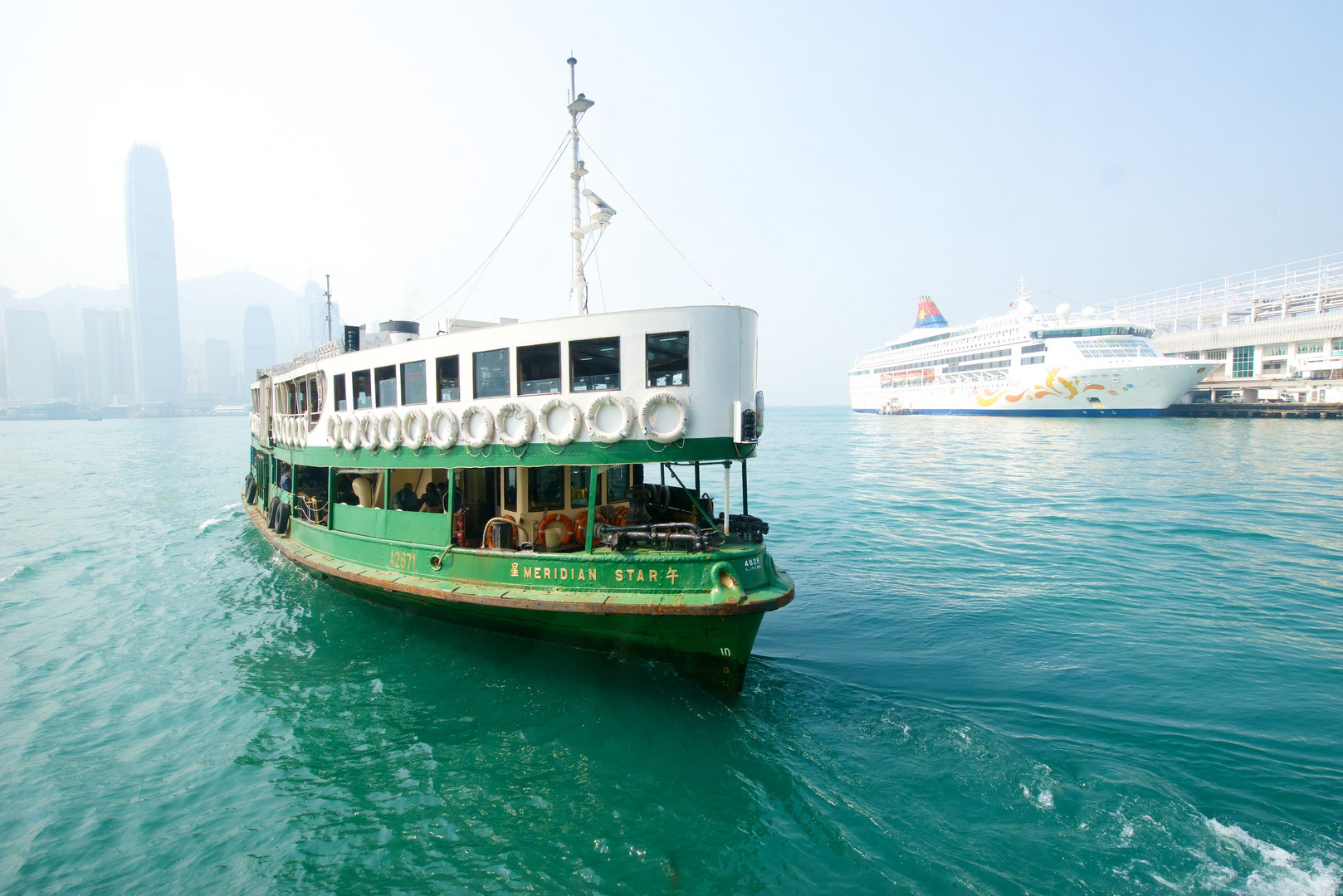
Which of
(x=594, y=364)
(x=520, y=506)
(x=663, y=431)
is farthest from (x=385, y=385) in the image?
(x=663, y=431)

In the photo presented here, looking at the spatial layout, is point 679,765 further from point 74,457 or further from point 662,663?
point 74,457

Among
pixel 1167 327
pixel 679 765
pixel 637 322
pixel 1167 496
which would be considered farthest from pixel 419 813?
pixel 1167 327

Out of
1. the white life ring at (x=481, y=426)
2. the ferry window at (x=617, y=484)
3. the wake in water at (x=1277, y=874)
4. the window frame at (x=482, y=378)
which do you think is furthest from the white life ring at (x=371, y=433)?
the wake in water at (x=1277, y=874)

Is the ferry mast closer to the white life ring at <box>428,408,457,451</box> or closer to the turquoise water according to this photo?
the white life ring at <box>428,408,457,451</box>

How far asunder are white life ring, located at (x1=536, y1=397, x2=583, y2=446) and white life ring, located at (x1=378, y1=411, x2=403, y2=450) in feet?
11.0

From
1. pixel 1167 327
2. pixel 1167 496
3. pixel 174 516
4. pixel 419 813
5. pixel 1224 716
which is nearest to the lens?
pixel 419 813

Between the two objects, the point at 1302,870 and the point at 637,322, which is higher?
the point at 637,322

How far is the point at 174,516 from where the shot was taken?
987 inches

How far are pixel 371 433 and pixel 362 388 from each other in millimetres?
1681

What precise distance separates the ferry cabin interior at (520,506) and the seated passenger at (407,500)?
2 cm

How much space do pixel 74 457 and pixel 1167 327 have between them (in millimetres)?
132304

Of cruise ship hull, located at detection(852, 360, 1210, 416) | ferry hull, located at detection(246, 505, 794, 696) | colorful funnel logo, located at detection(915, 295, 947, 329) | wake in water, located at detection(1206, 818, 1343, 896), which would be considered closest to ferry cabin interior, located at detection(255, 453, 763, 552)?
ferry hull, located at detection(246, 505, 794, 696)

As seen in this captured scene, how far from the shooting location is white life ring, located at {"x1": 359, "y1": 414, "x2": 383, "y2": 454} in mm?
11278

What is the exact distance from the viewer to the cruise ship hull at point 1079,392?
6344 cm
